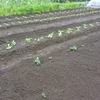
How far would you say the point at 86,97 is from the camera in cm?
265

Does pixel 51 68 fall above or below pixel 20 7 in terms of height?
below

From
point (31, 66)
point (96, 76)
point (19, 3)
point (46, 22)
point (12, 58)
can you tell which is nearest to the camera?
point (96, 76)

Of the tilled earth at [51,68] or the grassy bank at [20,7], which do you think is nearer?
the tilled earth at [51,68]

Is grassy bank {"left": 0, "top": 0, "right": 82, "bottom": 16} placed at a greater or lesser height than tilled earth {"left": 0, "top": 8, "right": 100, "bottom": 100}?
greater

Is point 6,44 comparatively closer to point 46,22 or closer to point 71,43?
point 71,43

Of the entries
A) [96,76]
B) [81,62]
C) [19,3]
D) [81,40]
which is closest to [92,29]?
[81,40]

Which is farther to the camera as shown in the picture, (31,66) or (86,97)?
(31,66)

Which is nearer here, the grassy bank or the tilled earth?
the tilled earth

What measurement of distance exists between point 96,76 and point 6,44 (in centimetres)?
317

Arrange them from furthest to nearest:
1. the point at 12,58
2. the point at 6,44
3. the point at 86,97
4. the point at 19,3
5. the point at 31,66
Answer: the point at 19,3
the point at 6,44
the point at 12,58
the point at 31,66
the point at 86,97

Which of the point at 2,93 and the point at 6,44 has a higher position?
the point at 6,44

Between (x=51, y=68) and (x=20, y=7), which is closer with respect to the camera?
(x=51, y=68)

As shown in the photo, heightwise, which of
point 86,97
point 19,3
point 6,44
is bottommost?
point 86,97

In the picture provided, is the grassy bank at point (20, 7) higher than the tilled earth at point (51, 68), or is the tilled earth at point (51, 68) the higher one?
the grassy bank at point (20, 7)
